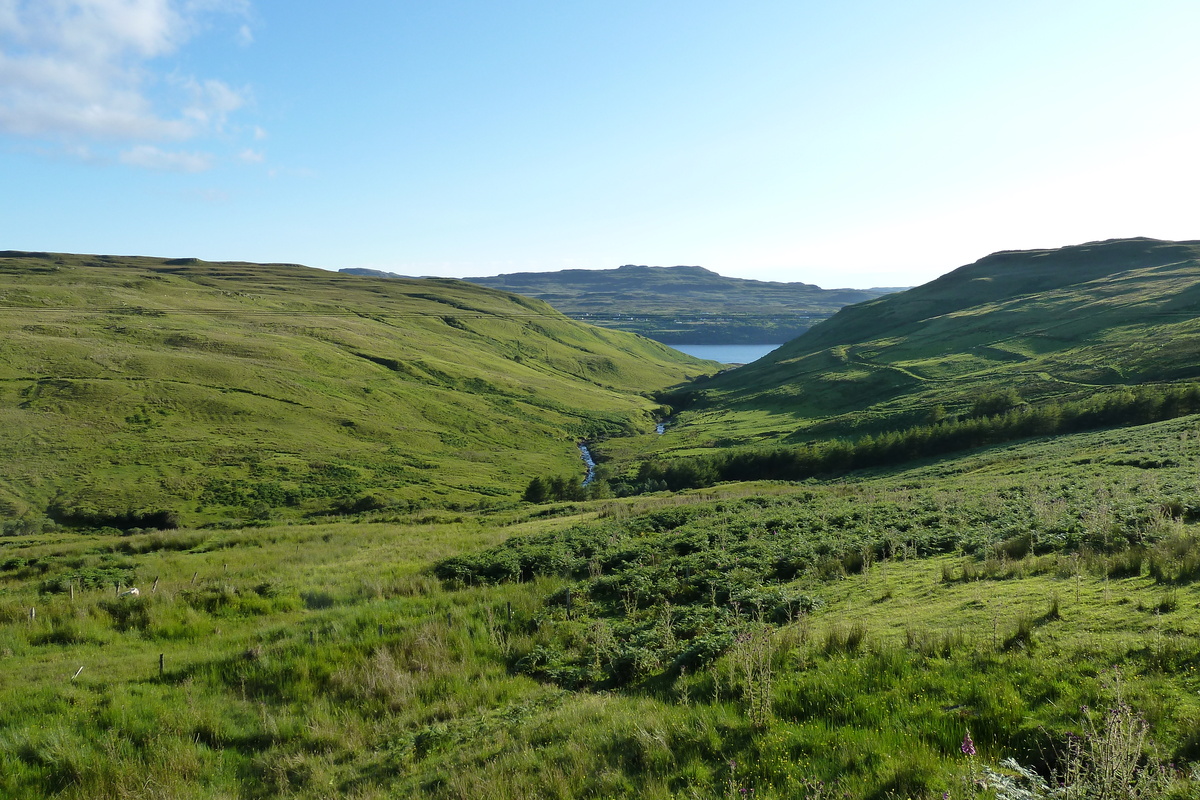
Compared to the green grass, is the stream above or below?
below

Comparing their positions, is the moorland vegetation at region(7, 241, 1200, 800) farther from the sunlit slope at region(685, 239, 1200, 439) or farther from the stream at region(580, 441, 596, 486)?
the sunlit slope at region(685, 239, 1200, 439)

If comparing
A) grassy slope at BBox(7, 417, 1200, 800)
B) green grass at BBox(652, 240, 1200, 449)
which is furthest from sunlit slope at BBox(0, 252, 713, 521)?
grassy slope at BBox(7, 417, 1200, 800)

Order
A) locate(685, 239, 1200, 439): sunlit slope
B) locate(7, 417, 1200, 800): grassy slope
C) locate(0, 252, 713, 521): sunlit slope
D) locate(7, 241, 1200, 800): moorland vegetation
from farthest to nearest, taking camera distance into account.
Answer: locate(685, 239, 1200, 439): sunlit slope
locate(0, 252, 713, 521): sunlit slope
locate(7, 417, 1200, 800): grassy slope
locate(7, 241, 1200, 800): moorland vegetation

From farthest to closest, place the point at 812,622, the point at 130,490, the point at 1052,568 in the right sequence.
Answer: the point at 130,490, the point at 1052,568, the point at 812,622

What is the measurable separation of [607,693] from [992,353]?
148 meters

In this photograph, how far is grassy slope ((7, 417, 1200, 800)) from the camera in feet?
18.9

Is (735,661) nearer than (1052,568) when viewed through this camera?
Yes

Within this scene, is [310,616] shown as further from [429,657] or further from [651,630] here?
[651,630]

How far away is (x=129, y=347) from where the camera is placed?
370 feet

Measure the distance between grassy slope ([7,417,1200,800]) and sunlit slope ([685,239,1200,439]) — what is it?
89983 millimetres

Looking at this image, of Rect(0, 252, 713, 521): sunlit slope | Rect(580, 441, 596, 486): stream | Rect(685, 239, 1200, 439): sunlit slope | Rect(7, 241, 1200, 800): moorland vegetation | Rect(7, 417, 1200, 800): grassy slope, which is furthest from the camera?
Rect(685, 239, 1200, 439): sunlit slope

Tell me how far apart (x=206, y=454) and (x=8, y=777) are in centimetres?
8963

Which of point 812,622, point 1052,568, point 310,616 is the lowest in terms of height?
point 310,616

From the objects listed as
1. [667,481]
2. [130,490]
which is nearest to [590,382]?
[667,481]
